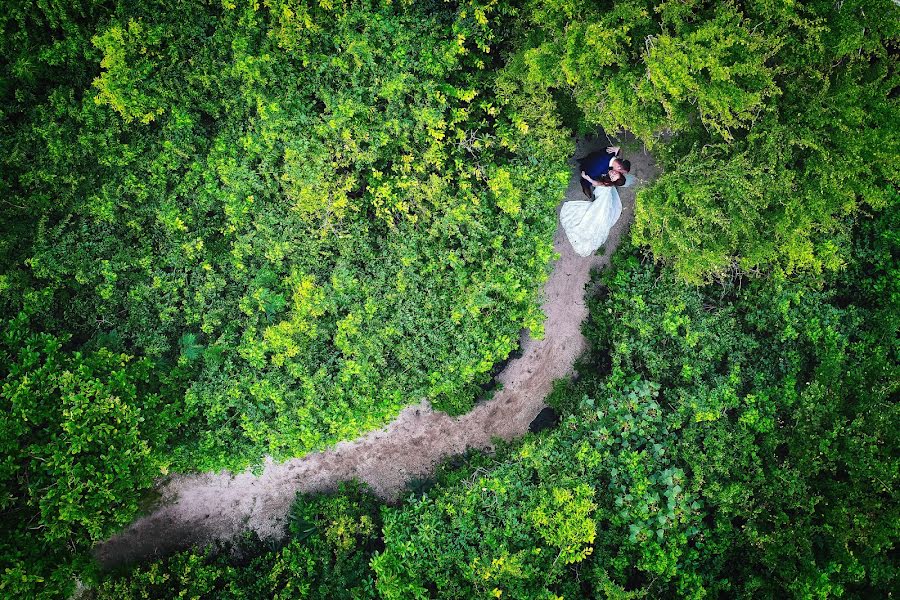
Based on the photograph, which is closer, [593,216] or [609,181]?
[609,181]

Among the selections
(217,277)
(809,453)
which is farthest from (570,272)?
(217,277)

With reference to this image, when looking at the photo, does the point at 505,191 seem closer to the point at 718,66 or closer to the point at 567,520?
the point at 718,66

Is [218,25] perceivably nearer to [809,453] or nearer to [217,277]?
[217,277]

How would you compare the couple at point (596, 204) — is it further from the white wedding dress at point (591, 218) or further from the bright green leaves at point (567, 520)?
the bright green leaves at point (567, 520)

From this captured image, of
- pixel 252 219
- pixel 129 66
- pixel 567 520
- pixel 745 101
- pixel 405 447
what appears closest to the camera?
pixel 745 101

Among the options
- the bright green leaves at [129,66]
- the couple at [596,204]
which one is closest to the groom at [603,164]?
the couple at [596,204]

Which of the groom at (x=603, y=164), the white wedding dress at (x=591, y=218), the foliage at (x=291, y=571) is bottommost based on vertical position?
the foliage at (x=291, y=571)

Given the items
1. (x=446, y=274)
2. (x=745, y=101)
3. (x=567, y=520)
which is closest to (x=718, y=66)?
(x=745, y=101)

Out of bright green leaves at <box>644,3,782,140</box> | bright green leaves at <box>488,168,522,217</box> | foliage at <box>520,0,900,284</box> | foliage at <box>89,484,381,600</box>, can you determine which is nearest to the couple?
foliage at <box>520,0,900,284</box>
